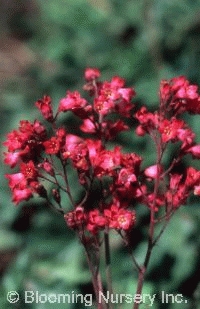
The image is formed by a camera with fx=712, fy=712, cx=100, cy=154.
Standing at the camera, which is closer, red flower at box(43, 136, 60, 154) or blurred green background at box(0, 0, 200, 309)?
red flower at box(43, 136, 60, 154)

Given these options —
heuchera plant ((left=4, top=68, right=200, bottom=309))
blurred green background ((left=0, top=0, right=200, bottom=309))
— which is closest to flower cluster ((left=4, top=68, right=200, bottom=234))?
heuchera plant ((left=4, top=68, right=200, bottom=309))

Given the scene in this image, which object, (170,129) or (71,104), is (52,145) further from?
→ (170,129)

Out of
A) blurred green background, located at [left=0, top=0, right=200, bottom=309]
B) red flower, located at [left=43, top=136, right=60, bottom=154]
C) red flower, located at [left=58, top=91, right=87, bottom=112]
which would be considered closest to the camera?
red flower, located at [left=43, top=136, right=60, bottom=154]

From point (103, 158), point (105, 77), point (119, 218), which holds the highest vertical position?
point (105, 77)

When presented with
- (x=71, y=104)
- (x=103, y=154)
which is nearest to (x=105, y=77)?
(x=71, y=104)

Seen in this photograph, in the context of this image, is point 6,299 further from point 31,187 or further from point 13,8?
point 13,8

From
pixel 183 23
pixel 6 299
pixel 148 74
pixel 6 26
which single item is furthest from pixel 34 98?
pixel 6 26

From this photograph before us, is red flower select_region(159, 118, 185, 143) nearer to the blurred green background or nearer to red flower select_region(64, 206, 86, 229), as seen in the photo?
red flower select_region(64, 206, 86, 229)

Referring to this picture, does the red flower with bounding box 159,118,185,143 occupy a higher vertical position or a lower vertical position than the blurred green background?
lower
